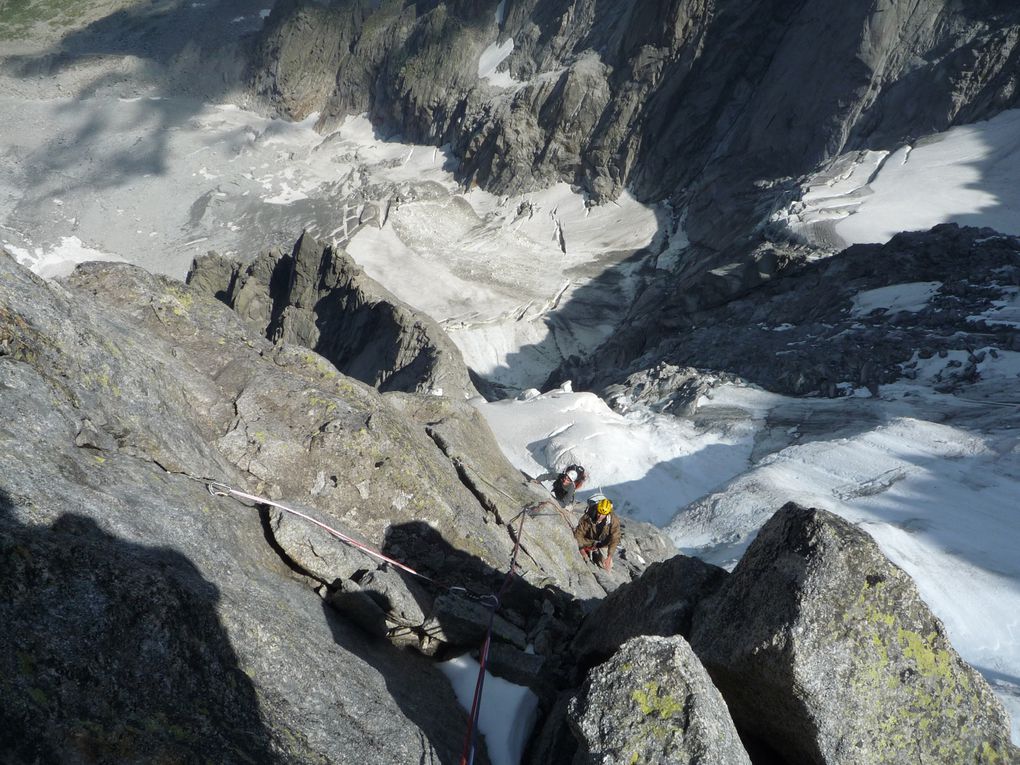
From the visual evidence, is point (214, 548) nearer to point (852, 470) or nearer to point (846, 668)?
point (846, 668)

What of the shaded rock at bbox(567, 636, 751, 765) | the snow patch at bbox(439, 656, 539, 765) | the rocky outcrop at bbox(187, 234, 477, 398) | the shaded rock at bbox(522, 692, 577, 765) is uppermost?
the shaded rock at bbox(567, 636, 751, 765)

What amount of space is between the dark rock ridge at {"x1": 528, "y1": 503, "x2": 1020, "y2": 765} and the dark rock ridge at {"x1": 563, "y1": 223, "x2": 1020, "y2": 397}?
22.3 meters

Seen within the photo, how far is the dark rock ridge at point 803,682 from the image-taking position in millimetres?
4137

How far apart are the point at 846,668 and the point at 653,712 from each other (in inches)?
53.8

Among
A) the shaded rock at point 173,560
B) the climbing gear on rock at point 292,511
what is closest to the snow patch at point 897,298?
the shaded rock at point 173,560

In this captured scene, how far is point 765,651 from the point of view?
15.3ft

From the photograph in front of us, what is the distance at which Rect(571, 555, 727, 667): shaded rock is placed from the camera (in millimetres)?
5836

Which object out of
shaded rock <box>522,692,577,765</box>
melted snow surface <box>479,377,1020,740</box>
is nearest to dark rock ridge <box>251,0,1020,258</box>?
melted snow surface <box>479,377,1020,740</box>

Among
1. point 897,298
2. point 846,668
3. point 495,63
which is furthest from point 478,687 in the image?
point 495,63

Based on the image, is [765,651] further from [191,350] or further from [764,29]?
[764,29]

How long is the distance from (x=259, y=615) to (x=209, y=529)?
1012mm

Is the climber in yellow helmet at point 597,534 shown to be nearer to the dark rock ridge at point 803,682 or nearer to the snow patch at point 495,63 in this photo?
the dark rock ridge at point 803,682

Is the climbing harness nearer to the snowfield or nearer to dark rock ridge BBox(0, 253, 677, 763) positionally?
dark rock ridge BBox(0, 253, 677, 763)

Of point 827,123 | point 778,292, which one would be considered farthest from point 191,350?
point 827,123
